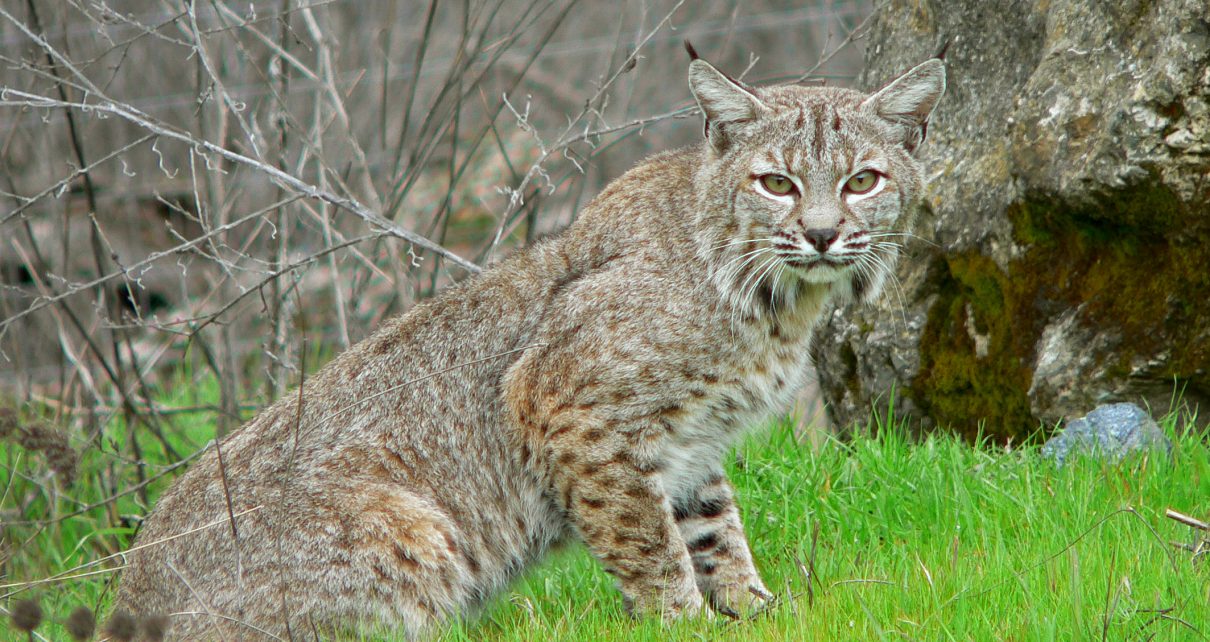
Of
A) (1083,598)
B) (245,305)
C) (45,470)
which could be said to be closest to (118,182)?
(245,305)

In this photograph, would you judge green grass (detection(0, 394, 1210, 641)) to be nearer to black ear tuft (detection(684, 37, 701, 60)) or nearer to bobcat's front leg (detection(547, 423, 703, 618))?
bobcat's front leg (detection(547, 423, 703, 618))

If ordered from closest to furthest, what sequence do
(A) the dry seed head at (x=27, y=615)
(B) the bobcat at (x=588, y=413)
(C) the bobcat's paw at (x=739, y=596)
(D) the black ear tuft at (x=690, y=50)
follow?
(A) the dry seed head at (x=27, y=615) < (D) the black ear tuft at (x=690, y=50) < (B) the bobcat at (x=588, y=413) < (C) the bobcat's paw at (x=739, y=596)

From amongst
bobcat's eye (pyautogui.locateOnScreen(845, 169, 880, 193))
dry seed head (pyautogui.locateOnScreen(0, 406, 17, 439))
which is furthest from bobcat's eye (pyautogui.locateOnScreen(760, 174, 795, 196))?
dry seed head (pyautogui.locateOnScreen(0, 406, 17, 439))

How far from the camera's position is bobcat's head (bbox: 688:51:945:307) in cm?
444

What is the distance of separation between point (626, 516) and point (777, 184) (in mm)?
1224

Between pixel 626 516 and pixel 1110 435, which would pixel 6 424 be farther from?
pixel 1110 435

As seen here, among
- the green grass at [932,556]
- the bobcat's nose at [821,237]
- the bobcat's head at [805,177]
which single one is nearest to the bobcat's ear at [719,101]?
the bobcat's head at [805,177]

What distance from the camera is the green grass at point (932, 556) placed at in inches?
141

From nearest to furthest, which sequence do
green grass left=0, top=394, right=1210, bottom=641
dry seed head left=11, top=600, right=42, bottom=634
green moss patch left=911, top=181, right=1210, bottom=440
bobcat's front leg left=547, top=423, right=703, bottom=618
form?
1. dry seed head left=11, top=600, right=42, bottom=634
2. green grass left=0, top=394, right=1210, bottom=641
3. bobcat's front leg left=547, top=423, right=703, bottom=618
4. green moss patch left=911, top=181, right=1210, bottom=440

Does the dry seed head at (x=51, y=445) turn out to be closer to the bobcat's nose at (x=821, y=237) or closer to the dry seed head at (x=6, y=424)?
the dry seed head at (x=6, y=424)

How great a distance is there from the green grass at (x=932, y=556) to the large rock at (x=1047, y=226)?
0.88ft

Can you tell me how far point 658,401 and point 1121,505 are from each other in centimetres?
153

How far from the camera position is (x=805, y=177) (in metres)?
4.48

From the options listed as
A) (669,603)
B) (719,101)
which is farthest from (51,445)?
(719,101)
